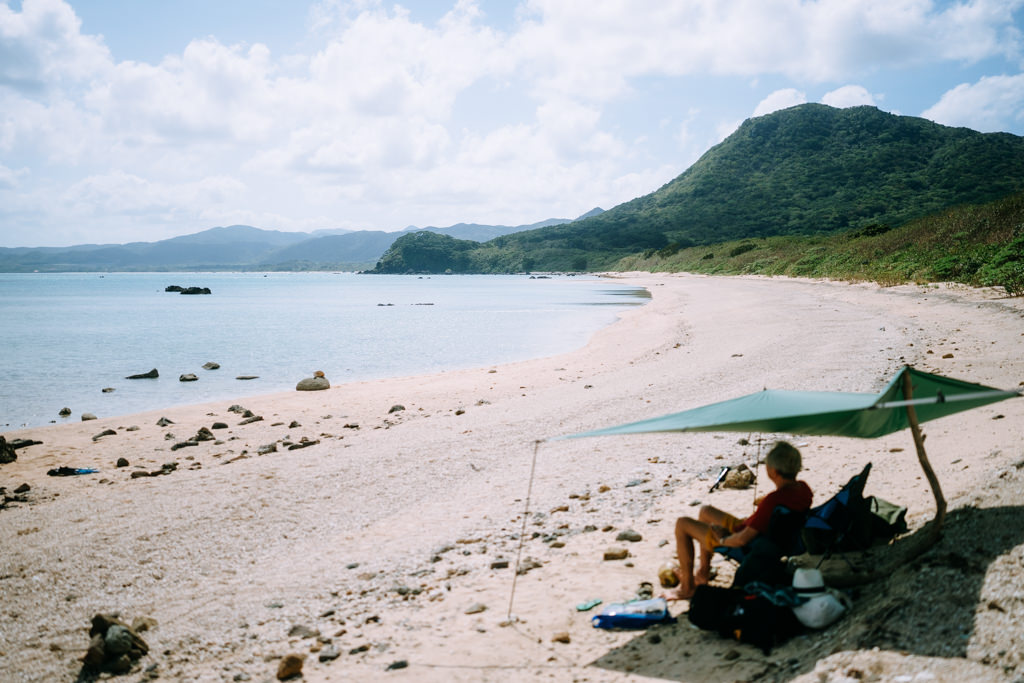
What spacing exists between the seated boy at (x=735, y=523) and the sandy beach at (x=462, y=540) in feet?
1.17

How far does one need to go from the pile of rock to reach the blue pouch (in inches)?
169

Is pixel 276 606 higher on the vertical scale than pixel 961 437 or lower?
lower

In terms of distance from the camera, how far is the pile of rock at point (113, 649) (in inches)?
231

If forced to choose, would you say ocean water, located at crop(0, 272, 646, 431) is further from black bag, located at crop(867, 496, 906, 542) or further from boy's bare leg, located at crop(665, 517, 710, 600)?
black bag, located at crop(867, 496, 906, 542)

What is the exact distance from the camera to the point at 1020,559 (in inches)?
193

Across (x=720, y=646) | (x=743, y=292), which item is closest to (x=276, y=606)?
(x=720, y=646)

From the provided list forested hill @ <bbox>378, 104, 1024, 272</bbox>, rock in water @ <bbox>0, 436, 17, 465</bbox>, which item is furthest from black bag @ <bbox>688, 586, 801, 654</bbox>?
forested hill @ <bbox>378, 104, 1024, 272</bbox>

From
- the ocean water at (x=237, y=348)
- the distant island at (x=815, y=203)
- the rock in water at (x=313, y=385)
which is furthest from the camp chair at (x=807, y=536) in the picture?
the distant island at (x=815, y=203)

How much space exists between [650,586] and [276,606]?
3.94 m

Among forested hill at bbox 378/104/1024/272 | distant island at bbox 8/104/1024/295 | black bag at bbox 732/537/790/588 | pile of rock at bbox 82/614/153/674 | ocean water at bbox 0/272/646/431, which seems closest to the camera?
black bag at bbox 732/537/790/588

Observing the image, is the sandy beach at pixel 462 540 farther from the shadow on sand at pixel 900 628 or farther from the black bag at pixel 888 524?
the black bag at pixel 888 524

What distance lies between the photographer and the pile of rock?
231 inches

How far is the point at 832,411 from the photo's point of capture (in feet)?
18.1

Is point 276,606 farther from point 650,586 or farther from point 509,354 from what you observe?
point 509,354
